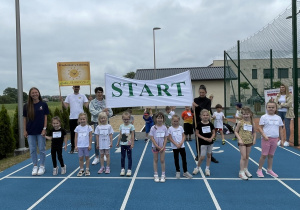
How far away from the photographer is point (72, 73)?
1004 cm

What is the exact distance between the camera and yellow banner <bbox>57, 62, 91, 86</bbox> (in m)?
10.0

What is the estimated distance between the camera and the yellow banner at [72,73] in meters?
10.0

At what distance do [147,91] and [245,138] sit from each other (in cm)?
246

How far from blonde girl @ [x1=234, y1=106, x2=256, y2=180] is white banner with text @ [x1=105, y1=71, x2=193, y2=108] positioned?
4.35 ft

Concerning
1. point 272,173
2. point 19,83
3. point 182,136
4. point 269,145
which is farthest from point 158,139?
point 19,83

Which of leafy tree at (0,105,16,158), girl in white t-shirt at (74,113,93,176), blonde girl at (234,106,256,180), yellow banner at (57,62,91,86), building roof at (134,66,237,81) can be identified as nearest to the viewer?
blonde girl at (234,106,256,180)

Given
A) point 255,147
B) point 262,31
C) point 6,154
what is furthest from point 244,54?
point 6,154

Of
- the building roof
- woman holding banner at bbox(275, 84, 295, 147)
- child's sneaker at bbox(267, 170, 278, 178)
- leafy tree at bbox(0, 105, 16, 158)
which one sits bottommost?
child's sneaker at bbox(267, 170, 278, 178)

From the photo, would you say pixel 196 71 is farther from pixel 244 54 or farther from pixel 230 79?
pixel 244 54

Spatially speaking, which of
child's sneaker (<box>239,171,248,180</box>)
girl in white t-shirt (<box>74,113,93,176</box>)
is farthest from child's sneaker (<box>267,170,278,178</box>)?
girl in white t-shirt (<box>74,113,93,176</box>)

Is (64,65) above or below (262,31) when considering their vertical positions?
below

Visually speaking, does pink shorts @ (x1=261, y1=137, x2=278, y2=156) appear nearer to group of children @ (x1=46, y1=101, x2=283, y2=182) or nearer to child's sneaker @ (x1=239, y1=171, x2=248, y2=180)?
group of children @ (x1=46, y1=101, x2=283, y2=182)

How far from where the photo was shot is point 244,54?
572 inches
